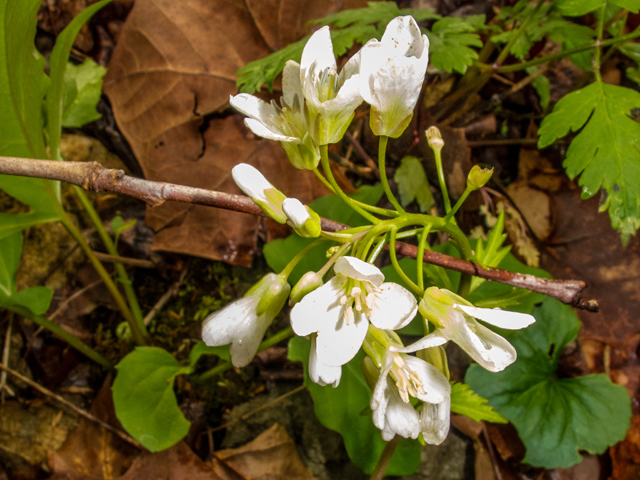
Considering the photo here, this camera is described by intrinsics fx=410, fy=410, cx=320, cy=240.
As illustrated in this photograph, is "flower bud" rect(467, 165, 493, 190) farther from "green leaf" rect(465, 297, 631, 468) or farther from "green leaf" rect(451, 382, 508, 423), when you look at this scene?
"green leaf" rect(465, 297, 631, 468)

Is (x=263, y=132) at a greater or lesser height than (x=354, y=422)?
greater

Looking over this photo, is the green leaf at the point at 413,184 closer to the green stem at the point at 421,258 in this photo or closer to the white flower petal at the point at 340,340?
the green stem at the point at 421,258

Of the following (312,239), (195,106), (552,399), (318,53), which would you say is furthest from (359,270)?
(552,399)

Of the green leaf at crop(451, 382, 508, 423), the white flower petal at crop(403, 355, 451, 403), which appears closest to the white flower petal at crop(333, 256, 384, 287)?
the white flower petal at crop(403, 355, 451, 403)

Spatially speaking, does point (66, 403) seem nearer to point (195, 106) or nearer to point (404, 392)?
point (195, 106)

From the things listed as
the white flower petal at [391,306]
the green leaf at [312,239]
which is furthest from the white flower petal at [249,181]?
the green leaf at [312,239]

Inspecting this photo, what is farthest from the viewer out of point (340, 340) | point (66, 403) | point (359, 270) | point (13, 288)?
point (66, 403)

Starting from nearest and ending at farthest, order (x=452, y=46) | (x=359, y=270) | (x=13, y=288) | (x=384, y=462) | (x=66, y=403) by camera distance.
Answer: (x=359, y=270)
(x=384, y=462)
(x=452, y=46)
(x=13, y=288)
(x=66, y=403)
